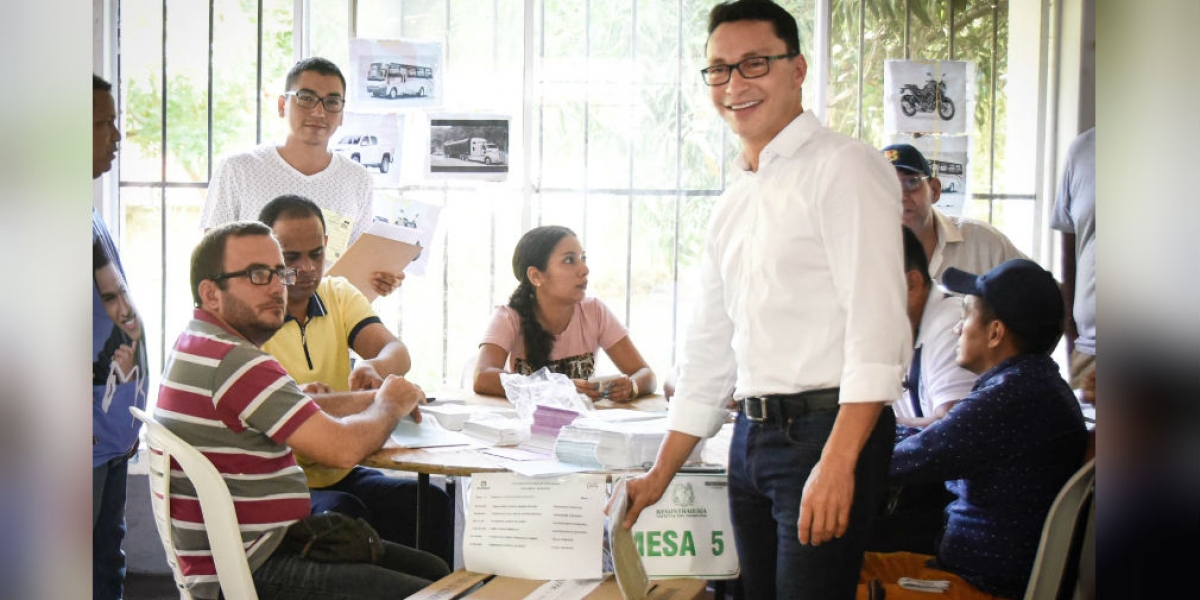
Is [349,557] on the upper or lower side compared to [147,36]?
lower

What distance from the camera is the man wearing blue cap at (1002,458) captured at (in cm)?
196

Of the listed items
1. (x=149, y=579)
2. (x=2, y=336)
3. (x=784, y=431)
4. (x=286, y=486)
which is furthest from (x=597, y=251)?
(x=2, y=336)

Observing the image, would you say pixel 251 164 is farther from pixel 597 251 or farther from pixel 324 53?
pixel 597 251

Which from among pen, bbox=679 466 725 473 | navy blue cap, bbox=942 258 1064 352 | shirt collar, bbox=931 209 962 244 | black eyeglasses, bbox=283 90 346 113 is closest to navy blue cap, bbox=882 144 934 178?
shirt collar, bbox=931 209 962 244

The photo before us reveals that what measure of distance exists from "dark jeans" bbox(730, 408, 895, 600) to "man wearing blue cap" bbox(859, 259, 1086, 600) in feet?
2.06

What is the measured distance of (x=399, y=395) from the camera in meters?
2.25

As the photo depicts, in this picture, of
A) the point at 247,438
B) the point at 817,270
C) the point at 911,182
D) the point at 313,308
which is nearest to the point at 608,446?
the point at 247,438

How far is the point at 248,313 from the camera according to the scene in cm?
203

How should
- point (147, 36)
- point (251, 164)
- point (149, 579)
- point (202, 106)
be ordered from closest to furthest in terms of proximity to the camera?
point (251, 164) → point (149, 579) → point (147, 36) → point (202, 106)

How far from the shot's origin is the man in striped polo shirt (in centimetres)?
188

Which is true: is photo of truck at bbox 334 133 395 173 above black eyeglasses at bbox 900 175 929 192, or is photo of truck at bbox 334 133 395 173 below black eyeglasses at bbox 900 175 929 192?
above

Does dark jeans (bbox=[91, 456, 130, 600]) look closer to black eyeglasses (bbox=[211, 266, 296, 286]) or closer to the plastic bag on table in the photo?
black eyeglasses (bbox=[211, 266, 296, 286])

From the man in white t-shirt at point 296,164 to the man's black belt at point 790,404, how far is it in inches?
77.4

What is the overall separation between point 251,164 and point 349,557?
164 cm
